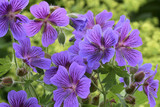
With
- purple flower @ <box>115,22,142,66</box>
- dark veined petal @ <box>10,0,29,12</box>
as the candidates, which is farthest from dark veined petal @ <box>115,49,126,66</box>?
dark veined petal @ <box>10,0,29,12</box>

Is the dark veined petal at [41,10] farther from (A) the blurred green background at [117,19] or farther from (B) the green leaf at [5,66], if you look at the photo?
(A) the blurred green background at [117,19]

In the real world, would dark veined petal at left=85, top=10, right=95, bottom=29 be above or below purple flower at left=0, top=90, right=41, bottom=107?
above

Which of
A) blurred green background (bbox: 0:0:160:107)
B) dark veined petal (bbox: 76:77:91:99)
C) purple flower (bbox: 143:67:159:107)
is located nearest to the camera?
dark veined petal (bbox: 76:77:91:99)

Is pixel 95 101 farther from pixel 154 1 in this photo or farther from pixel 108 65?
pixel 154 1

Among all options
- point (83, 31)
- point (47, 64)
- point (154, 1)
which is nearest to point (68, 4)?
point (83, 31)

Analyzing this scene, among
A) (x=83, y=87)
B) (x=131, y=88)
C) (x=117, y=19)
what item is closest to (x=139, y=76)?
(x=131, y=88)

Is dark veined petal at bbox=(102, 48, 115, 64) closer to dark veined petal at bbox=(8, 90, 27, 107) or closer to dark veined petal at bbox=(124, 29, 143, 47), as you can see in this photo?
dark veined petal at bbox=(124, 29, 143, 47)

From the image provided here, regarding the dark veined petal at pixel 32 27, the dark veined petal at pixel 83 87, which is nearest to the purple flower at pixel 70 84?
the dark veined petal at pixel 83 87
